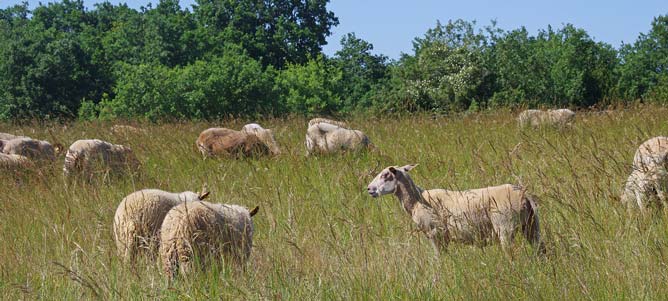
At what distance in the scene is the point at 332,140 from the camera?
11.1 metres

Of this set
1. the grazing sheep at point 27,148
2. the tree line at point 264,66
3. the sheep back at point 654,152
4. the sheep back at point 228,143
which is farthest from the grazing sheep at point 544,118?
the tree line at point 264,66

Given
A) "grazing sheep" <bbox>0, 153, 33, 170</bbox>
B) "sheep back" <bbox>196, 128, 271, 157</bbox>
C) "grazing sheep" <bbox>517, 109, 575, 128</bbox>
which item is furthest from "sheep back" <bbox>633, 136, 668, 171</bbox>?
"grazing sheep" <bbox>0, 153, 33, 170</bbox>

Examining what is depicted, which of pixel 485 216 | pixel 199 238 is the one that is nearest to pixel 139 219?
pixel 199 238

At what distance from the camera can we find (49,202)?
21.9 ft

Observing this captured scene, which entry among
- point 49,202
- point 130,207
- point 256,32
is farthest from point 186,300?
point 256,32

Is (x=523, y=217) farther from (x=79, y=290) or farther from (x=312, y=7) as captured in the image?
(x=312, y=7)

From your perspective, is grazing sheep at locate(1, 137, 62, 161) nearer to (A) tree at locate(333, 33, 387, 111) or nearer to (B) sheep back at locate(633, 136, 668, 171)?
(B) sheep back at locate(633, 136, 668, 171)

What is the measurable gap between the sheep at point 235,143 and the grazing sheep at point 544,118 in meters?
3.46

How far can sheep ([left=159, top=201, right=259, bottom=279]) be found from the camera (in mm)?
4340

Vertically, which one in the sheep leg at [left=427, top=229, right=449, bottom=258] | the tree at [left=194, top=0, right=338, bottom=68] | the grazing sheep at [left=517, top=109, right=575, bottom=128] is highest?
the tree at [left=194, top=0, right=338, bottom=68]

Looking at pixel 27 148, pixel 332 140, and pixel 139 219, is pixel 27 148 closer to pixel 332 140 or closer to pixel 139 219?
pixel 332 140

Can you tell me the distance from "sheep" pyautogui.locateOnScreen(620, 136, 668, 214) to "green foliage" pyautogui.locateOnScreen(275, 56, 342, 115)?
1487 inches

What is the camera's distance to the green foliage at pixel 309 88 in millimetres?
45463

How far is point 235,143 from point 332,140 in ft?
4.29
